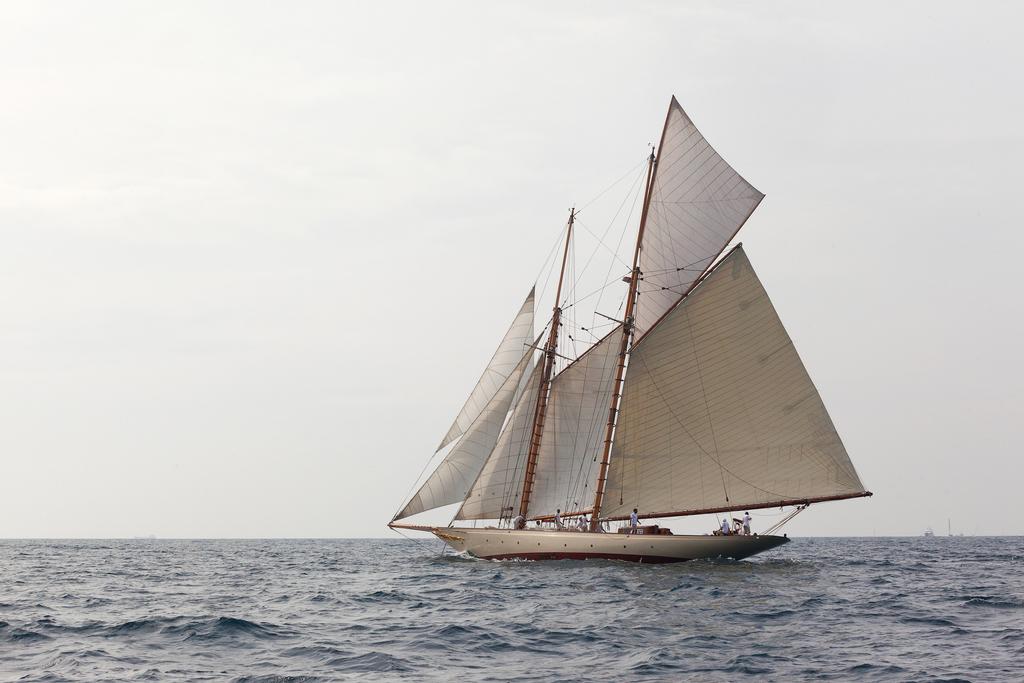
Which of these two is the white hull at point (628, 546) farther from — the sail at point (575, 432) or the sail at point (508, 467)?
the sail at point (575, 432)

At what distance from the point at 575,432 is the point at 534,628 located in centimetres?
2985

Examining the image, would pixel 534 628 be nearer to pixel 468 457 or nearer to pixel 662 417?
pixel 662 417

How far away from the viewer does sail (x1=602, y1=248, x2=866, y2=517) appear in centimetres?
4681

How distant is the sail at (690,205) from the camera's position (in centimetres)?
5109

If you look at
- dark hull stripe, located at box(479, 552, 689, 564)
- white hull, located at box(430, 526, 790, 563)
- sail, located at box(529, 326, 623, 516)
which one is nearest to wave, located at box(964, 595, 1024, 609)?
white hull, located at box(430, 526, 790, 563)

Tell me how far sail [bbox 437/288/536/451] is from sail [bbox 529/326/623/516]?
10.7 feet

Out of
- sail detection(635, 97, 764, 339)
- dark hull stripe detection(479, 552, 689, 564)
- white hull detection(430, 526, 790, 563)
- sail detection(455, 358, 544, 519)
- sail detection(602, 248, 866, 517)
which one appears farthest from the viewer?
sail detection(455, 358, 544, 519)

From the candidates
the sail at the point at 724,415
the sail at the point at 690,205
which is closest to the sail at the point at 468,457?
the sail at the point at 724,415

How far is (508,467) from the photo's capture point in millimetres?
57000

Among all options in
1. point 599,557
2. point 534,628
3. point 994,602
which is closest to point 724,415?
point 599,557

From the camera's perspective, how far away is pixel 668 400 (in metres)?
49.2

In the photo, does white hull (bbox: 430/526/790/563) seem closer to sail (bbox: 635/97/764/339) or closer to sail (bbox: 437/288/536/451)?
sail (bbox: 437/288/536/451)

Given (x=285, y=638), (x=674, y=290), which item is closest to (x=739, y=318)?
(x=674, y=290)

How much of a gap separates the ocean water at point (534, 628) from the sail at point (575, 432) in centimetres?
1014
